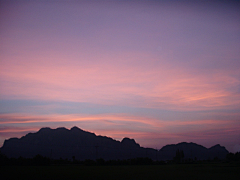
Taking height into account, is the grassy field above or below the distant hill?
below

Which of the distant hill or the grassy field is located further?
the distant hill

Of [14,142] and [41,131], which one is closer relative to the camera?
[14,142]

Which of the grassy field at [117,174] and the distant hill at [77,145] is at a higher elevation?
the distant hill at [77,145]

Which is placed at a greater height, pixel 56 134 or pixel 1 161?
pixel 56 134

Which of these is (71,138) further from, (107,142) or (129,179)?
(129,179)

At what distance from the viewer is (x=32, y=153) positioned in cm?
12206

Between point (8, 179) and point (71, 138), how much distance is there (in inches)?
6142

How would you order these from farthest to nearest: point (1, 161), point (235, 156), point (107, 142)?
point (107, 142) < point (235, 156) < point (1, 161)

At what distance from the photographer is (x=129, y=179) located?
25.2 m

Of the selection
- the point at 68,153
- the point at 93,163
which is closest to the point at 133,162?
the point at 93,163

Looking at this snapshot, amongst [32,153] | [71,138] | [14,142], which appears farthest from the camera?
[71,138]

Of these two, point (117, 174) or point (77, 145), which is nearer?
point (117, 174)

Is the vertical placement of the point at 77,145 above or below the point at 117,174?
above

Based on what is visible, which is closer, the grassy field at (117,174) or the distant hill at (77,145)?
the grassy field at (117,174)
